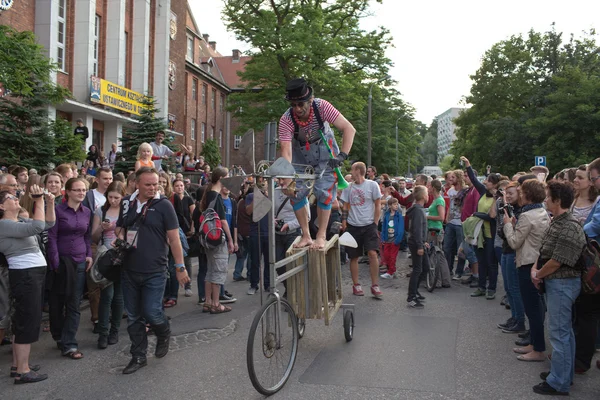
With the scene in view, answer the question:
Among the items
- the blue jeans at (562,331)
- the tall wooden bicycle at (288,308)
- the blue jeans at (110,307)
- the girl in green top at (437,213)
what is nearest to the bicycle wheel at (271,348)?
the tall wooden bicycle at (288,308)

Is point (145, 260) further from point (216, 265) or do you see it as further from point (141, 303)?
point (216, 265)

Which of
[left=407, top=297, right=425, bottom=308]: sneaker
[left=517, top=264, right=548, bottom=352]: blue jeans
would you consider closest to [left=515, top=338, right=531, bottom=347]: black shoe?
[left=517, top=264, right=548, bottom=352]: blue jeans

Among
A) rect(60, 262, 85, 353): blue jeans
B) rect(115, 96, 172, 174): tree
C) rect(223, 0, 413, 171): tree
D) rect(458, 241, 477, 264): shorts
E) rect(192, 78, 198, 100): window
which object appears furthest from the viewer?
rect(192, 78, 198, 100): window

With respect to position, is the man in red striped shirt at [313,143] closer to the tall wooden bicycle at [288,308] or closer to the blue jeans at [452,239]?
the tall wooden bicycle at [288,308]

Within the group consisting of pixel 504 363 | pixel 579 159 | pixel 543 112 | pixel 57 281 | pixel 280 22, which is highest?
pixel 280 22

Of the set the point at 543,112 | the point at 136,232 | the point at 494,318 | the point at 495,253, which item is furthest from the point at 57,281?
the point at 543,112

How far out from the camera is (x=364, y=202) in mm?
9242

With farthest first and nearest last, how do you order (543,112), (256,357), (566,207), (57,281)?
(543,112), (57,281), (566,207), (256,357)

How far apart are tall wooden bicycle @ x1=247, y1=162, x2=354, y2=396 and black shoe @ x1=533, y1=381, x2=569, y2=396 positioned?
2104mm

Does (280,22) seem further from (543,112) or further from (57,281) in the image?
(57,281)

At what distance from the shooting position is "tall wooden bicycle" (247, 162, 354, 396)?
4.68 m

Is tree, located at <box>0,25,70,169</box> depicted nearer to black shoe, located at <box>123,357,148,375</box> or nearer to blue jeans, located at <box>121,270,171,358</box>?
blue jeans, located at <box>121,270,171,358</box>

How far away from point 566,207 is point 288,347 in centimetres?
281

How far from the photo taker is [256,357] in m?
4.57
